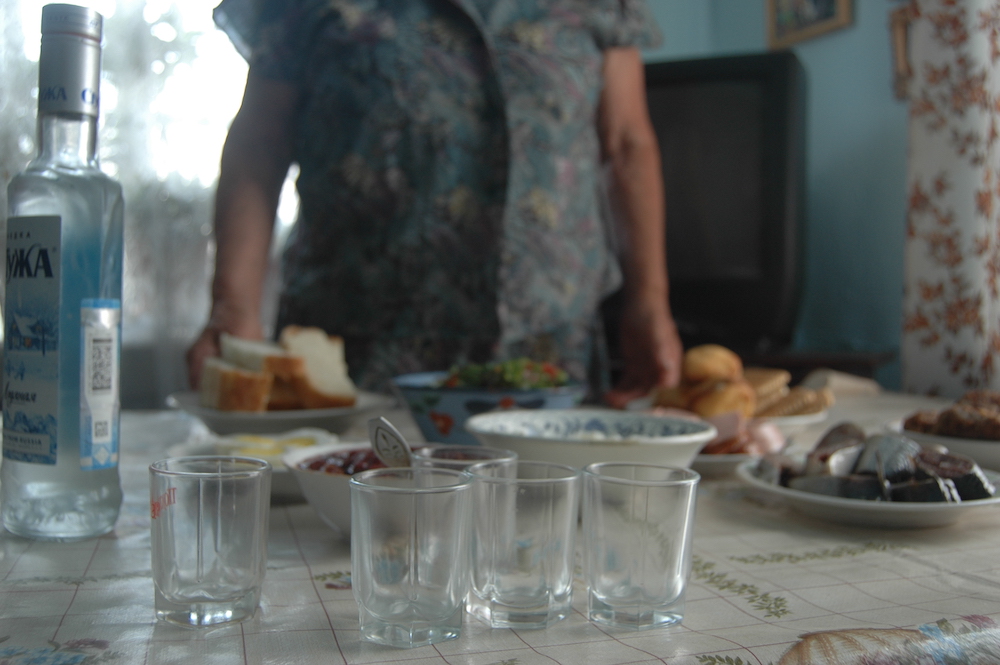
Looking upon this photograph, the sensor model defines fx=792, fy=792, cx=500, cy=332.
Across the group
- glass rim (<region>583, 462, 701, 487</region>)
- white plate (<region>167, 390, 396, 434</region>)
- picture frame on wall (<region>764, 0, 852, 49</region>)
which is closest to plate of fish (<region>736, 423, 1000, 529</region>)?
glass rim (<region>583, 462, 701, 487</region>)

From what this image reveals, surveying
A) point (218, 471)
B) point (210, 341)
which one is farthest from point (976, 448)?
point (210, 341)

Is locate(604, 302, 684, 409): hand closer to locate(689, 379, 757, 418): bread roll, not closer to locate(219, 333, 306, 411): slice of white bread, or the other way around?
locate(689, 379, 757, 418): bread roll

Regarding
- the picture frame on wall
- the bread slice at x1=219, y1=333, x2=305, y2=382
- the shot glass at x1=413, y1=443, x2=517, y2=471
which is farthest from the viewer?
the picture frame on wall

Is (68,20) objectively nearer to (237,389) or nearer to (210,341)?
(237,389)

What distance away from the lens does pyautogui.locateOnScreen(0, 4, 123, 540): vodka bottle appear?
548mm

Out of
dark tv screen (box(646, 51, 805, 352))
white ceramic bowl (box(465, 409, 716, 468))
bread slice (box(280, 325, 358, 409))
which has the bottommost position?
white ceramic bowl (box(465, 409, 716, 468))

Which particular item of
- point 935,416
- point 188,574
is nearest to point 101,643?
point 188,574

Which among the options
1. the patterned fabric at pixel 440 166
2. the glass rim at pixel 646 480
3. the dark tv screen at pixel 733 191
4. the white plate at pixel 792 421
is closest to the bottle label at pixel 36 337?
the glass rim at pixel 646 480

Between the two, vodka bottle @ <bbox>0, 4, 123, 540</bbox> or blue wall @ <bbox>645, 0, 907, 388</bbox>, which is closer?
vodka bottle @ <bbox>0, 4, 123, 540</bbox>

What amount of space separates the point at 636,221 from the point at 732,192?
1.21m

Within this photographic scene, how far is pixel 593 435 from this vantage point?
80 centimetres

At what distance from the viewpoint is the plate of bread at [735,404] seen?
2.83 feet

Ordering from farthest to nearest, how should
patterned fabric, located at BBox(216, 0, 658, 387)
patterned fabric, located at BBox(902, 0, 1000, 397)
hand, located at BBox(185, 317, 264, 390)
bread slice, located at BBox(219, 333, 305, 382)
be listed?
patterned fabric, located at BBox(902, 0, 1000, 397), patterned fabric, located at BBox(216, 0, 658, 387), hand, located at BBox(185, 317, 264, 390), bread slice, located at BBox(219, 333, 305, 382)

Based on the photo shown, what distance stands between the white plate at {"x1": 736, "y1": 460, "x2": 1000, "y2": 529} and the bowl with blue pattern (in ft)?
0.95
